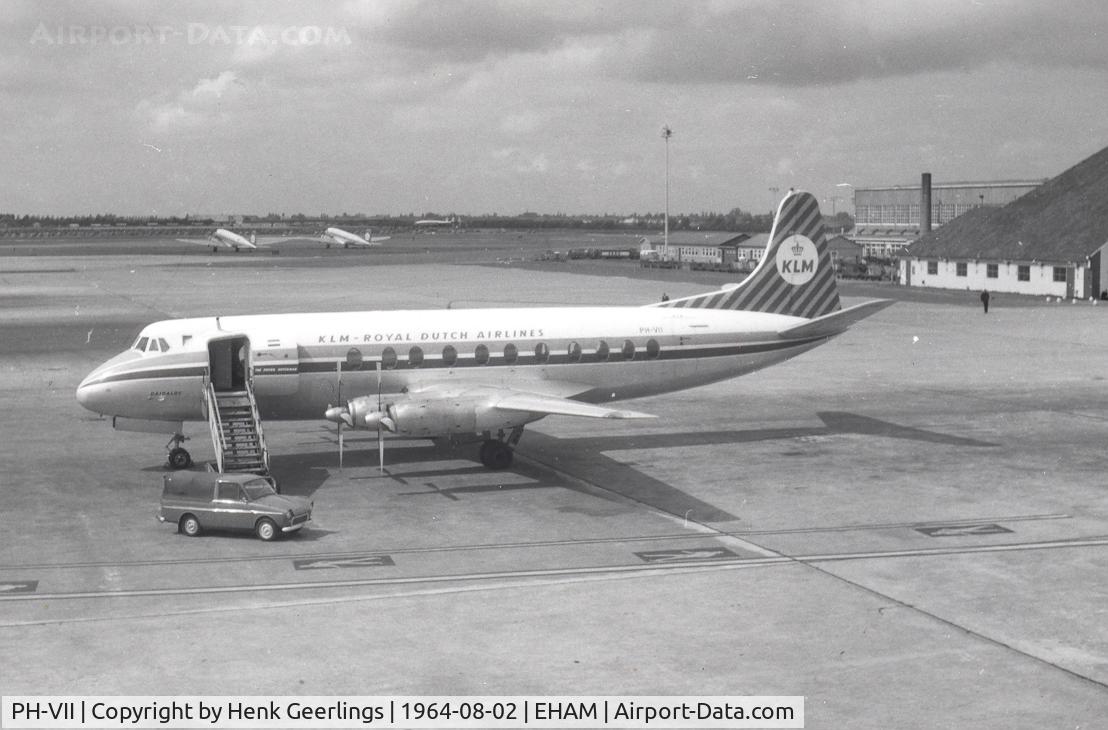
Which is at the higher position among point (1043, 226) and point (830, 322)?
point (1043, 226)

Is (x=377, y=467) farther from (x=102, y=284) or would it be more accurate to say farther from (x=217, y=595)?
(x=102, y=284)

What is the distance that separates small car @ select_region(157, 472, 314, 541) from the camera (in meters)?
27.2

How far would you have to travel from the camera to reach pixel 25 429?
42156 millimetres

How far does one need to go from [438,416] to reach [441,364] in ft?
12.6

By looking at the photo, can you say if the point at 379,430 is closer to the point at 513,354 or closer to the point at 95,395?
the point at 513,354

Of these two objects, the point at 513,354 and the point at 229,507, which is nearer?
the point at 229,507

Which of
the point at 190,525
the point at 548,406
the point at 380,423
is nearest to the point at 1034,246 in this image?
the point at 548,406

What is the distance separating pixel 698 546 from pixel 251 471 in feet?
39.7

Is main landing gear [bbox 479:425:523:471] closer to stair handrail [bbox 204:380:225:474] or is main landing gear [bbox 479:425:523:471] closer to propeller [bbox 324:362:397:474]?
propeller [bbox 324:362:397:474]

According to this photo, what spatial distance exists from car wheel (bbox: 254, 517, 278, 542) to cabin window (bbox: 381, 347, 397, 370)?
8.84 m

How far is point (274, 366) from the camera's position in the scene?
3459cm

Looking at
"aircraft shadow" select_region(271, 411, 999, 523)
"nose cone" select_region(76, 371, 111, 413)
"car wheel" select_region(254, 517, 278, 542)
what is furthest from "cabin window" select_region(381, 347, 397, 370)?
"car wheel" select_region(254, 517, 278, 542)

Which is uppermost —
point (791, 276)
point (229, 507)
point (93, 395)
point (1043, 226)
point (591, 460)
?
point (1043, 226)

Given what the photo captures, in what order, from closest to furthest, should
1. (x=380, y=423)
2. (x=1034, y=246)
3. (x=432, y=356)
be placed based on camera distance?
(x=380, y=423)
(x=432, y=356)
(x=1034, y=246)
